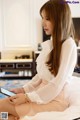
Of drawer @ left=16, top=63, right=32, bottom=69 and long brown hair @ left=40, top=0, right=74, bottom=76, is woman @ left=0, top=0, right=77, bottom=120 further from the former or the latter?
drawer @ left=16, top=63, right=32, bottom=69

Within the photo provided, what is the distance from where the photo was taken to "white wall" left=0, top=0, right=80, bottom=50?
15.0 feet

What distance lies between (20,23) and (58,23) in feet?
11.1

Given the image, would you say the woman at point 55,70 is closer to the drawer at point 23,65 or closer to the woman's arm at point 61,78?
the woman's arm at point 61,78

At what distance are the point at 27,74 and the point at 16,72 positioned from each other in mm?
301

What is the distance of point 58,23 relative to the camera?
1.34 metres

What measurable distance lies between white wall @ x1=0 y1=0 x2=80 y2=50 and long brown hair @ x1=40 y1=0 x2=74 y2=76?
3339 millimetres

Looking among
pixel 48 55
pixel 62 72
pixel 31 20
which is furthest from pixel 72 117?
pixel 31 20

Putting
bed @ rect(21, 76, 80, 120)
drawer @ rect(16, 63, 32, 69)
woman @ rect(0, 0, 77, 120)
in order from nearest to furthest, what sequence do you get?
bed @ rect(21, 76, 80, 120) → woman @ rect(0, 0, 77, 120) → drawer @ rect(16, 63, 32, 69)

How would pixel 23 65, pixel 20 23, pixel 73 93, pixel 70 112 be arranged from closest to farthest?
pixel 70 112, pixel 73 93, pixel 23 65, pixel 20 23

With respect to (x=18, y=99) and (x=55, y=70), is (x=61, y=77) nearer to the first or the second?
(x=55, y=70)

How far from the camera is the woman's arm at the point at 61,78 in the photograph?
4.21 ft

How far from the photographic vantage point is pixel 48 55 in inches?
56.4

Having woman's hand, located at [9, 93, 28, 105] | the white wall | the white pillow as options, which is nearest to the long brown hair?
the white pillow

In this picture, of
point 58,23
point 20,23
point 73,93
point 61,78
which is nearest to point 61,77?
point 61,78
